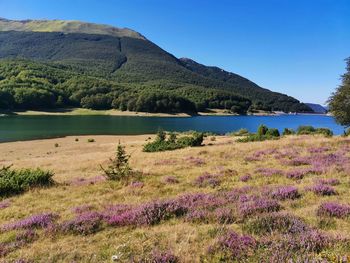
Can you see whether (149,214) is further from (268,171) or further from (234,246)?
(268,171)

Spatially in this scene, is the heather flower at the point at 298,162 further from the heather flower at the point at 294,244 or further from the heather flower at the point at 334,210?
the heather flower at the point at 294,244

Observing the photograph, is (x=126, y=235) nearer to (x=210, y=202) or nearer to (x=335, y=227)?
(x=210, y=202)

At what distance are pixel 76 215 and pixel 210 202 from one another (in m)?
3.60

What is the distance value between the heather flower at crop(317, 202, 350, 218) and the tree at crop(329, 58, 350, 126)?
94.9 feet

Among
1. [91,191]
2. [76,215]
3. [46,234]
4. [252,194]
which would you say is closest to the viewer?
[46,234]

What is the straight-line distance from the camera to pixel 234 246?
6.09 m

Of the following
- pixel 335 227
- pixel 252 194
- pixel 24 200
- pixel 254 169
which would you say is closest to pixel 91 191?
pixel 24 200

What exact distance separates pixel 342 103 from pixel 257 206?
98.5 ft

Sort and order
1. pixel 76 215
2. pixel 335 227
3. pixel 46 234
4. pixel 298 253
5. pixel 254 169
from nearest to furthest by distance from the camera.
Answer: pixel 298 253 < pixel 335 227 < pixel 46 234 < pixel 76 215 < pixel 254 169

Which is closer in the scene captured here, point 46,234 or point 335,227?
point 335,227

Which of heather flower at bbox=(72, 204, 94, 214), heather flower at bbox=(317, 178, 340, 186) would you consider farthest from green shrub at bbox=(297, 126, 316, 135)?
heather flower at bbox=(72, 204, 94, 214)

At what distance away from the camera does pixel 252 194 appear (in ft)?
33.0

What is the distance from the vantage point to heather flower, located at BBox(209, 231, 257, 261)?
5712 mm

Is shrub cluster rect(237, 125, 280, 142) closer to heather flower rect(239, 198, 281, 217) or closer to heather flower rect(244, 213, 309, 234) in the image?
heather flower rect(239, 198, 281, 217)
